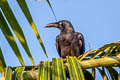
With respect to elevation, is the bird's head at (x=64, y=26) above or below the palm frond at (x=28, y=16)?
below

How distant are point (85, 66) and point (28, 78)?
30 cm

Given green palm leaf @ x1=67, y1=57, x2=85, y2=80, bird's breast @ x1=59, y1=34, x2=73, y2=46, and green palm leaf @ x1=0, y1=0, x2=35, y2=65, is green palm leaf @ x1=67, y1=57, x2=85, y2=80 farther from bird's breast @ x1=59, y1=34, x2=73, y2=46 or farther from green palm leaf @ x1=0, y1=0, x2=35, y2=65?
bird's breast @ x1=59, y1=34, x2=73, y2=46

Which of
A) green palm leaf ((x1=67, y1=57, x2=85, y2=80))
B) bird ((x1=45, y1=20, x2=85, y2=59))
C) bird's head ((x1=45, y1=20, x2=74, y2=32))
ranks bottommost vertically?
bird ((x1=45, y1=20, x2=85, y2=59))

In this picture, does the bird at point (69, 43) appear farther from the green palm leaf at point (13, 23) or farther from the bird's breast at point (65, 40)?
the green palm leaf at point (13, 23)

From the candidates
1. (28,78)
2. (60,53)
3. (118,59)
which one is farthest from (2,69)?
(60,53)

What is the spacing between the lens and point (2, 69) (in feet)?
3.92

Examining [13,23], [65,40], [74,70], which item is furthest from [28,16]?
[65,40]

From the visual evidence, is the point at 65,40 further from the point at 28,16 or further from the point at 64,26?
the point at 28,16

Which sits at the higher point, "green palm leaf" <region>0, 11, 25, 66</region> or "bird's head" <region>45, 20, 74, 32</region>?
"green palm leaf" <region>0, 11, 25, 66</region>

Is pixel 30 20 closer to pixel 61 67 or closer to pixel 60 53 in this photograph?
pixel 61 67

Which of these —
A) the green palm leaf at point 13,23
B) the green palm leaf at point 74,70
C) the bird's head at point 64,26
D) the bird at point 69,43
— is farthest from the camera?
the bird's head at point 64,26

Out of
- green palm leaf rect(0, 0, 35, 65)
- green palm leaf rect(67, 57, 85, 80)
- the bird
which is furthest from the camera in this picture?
the bird

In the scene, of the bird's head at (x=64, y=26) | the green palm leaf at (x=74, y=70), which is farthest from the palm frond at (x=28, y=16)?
the bird's head at (x=64, y=26)

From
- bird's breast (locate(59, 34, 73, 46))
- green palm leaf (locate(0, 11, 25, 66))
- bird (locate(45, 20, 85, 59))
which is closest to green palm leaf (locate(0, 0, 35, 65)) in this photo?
green palm leaf (locate(0, 11, 25, 66))
